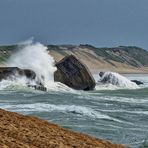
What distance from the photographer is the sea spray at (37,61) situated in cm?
5353

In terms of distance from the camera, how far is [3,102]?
32.6 meters

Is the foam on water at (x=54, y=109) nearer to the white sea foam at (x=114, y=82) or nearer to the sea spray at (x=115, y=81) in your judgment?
the white sea foam at (x=114, y=82)

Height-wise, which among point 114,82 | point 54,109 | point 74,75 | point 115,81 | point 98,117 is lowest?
point 98,117

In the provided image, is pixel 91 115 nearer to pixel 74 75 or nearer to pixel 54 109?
pixel 54 109

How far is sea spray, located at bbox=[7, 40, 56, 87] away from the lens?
176ft

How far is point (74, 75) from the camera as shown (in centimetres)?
5278

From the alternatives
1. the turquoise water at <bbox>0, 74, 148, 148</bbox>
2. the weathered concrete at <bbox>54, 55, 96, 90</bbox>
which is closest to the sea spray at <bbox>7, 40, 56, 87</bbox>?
the weathered concrete at <bbox>54, 55, 96, 90</bbox>

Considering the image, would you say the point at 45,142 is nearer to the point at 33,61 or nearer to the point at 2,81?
the point at 2,81

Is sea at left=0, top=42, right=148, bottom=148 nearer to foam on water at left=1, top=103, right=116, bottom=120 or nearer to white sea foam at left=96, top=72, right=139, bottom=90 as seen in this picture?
foam on water at left=1, top=103, right=116, bottom=120

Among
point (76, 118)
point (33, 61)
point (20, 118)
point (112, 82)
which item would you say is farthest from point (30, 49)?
point (20, 118)

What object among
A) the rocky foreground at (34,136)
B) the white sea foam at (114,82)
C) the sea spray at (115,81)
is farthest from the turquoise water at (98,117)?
the sea spray at (115,81)

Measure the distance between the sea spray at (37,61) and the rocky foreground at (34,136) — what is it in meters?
35.4

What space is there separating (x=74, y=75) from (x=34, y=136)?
40332 millimetres

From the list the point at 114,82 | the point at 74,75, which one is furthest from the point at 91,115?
the point at 114,82
